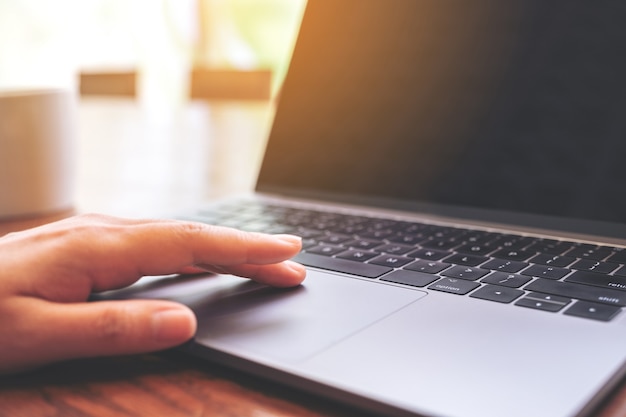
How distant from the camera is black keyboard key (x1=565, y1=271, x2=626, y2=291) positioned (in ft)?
1.56

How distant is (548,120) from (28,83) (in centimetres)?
454

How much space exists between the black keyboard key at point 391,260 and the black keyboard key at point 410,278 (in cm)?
2

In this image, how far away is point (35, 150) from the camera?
0.79 m

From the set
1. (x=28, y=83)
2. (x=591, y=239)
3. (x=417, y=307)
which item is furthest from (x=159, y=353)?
(x=28, y=83)

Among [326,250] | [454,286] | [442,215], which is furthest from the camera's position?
[442,215]

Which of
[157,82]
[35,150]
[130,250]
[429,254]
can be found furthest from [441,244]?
[157,82]

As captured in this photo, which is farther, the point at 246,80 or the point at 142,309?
the point at 246,80

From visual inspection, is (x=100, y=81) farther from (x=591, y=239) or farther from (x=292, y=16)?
(x=591, y=239)

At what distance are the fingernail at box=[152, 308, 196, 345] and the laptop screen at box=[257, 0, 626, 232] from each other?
397 mm

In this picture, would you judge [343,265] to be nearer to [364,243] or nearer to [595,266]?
[364,243]

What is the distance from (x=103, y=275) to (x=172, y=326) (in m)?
0.08

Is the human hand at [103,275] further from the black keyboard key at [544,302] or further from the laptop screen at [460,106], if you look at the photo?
the laptop screen at [460,106]

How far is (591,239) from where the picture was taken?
2.02 feet

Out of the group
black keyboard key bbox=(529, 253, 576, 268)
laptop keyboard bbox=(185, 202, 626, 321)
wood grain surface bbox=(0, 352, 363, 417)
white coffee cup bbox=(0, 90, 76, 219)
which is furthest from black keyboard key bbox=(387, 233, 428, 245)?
white coffee cup bbox=(0, 90, 76, 219)
